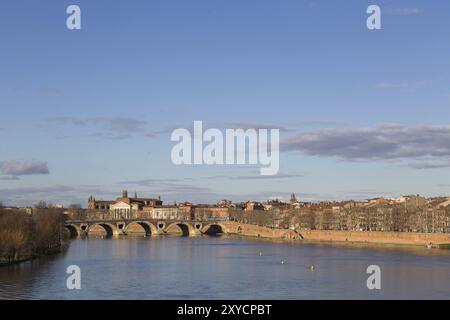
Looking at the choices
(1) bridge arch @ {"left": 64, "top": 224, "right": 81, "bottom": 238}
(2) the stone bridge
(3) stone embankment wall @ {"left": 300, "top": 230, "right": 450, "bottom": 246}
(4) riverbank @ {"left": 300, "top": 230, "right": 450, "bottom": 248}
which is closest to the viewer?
(4) riverbank @ {"left": 300, "top": 230, "right": 450, "bottom": 248}

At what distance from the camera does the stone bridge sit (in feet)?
226

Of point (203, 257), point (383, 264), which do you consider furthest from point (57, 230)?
point (383, 264)

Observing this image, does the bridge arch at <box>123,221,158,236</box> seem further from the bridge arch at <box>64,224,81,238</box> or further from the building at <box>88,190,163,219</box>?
the building at <box>88,190,163,219</box>

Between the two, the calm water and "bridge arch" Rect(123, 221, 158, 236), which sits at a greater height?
"bridge arch" Rect(123, 221, 158, 236)

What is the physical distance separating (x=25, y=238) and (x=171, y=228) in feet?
166

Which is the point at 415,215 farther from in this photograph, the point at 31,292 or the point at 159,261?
the point at 31,292

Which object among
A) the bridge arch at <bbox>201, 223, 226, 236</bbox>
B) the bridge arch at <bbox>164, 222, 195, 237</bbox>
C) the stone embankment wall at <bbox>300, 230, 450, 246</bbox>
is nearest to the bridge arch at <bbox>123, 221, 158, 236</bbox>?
the bridge arch at <bbox>164, 222, 195, 237</bbox>

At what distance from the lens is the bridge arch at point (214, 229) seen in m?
79.2

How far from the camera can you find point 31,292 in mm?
22922

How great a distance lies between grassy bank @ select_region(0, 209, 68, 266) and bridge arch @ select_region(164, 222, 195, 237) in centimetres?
3365

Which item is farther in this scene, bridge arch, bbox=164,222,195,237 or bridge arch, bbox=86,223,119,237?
bridge arch, bbox=164,222,195,237

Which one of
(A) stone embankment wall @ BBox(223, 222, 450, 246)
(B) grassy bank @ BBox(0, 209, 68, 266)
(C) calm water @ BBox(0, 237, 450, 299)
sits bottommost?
(C) calm water @ BBox(0, 237, 450, 299)

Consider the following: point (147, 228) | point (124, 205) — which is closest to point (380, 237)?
point (147, 228)
